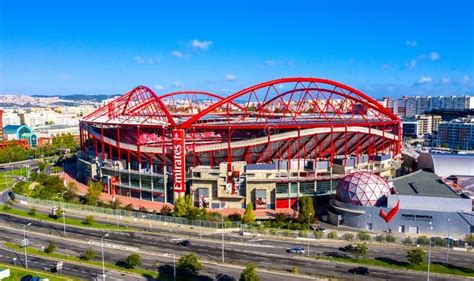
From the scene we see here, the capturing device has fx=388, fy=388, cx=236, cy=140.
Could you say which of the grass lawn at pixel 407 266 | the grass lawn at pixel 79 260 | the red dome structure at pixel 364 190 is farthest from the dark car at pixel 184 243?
the red dome structure at pixel 364 190

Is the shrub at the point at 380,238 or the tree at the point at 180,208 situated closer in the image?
the shrub at the point at 380,238

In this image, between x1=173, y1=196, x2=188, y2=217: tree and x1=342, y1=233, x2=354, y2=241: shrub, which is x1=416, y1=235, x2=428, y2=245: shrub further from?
x1=173, y1=196, x2=188, y2=217: tree

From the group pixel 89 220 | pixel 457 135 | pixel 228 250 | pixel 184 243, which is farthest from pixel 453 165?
pixel 457 135

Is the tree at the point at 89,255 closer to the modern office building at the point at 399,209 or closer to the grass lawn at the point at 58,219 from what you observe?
the grass lawn at the point at 58,219

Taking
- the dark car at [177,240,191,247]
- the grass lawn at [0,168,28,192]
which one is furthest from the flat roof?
the grass lawn at [0,168,28,192]

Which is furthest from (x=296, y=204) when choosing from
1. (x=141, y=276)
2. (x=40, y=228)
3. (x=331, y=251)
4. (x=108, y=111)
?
(x=108, y=111)
